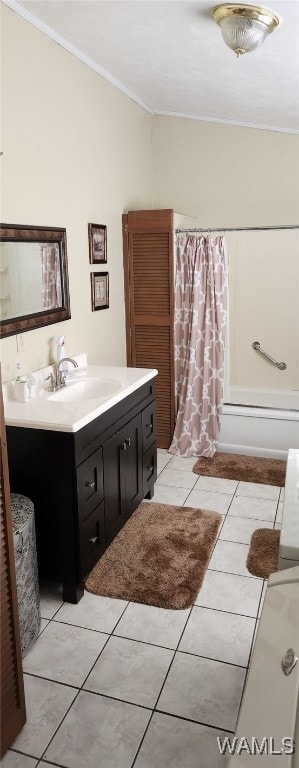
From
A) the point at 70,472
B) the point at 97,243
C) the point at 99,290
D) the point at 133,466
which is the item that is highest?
the point at 97,243

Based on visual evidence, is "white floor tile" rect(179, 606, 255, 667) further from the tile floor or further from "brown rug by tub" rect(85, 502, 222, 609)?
"brown rug by tub" rect(85, 502, 222, 609)

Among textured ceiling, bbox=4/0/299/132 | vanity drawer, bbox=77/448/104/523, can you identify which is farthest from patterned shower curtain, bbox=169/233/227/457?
vanity drawer, bbox=77/448/104/523

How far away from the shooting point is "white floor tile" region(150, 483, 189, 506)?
127 inches

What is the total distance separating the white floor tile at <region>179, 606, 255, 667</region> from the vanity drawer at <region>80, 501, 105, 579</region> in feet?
1.56

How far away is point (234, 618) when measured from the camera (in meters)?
2.26

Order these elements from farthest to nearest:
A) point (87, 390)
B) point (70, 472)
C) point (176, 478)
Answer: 1. point (176, 478)
2. point (87, 390)
3. point (70, 472)

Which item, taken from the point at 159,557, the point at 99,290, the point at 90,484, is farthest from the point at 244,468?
the point at 90,484

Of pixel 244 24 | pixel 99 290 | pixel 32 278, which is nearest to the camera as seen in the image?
pixel 244 24

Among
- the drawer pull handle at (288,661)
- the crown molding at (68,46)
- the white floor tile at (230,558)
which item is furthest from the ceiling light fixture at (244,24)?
the white floor tile at (230,558)

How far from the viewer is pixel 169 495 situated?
3309mm

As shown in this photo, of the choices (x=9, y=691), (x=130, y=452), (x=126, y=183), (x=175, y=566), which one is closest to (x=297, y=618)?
(x=9, y=691)

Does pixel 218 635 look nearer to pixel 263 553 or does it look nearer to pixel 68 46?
pixel 263 553

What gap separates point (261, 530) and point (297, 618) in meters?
1.58

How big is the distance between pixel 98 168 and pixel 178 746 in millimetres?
2829
